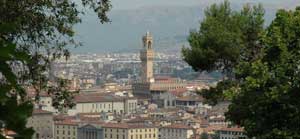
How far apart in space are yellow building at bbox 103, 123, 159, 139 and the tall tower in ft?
88.0

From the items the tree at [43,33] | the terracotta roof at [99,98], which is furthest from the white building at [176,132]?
the tree at [43,33]

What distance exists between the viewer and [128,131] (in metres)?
Result: 72.3

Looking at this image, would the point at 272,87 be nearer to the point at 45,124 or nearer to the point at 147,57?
the point at 45,124

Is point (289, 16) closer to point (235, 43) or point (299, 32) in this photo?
point (299, 32)

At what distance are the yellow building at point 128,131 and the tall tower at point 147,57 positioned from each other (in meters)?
26.8

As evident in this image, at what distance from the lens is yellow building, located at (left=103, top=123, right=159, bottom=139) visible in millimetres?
72800

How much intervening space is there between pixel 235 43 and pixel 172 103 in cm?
9570

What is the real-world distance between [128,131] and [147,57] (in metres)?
33.3

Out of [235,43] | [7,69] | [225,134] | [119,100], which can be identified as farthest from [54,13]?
[119,100]

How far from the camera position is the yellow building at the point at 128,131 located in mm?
72800

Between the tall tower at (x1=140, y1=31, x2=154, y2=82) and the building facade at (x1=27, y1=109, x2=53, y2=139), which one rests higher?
the tall tower at (x1=140, y1=31, x2=154, y2=82)

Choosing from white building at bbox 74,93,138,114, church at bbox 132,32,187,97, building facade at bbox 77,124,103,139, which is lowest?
building facade at bbox 77,124,103,139

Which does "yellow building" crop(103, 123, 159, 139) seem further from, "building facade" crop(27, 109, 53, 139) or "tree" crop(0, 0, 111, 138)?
"tree" crop(0, 0, 111, 138)

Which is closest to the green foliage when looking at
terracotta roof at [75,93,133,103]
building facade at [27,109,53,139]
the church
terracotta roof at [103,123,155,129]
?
building facade at [27,109,53,139]
